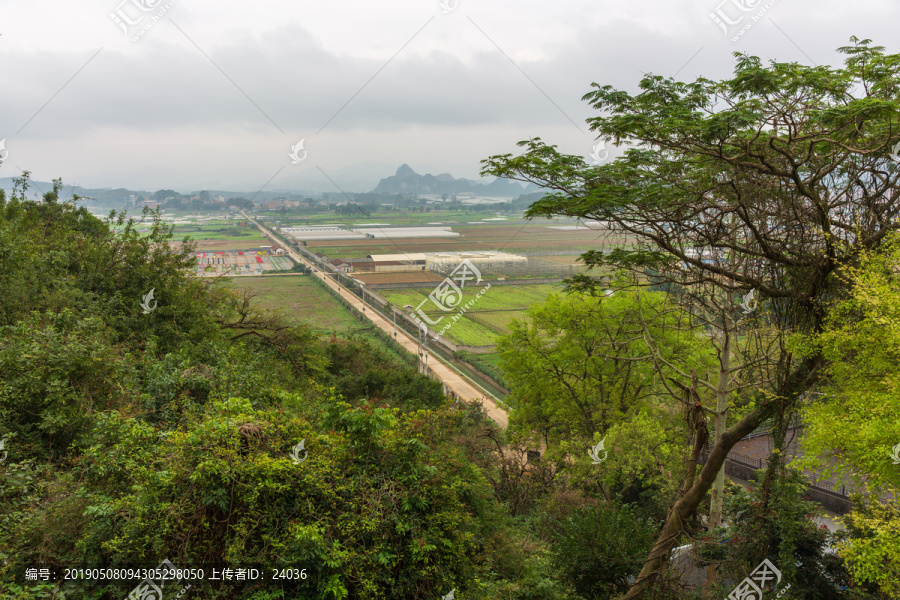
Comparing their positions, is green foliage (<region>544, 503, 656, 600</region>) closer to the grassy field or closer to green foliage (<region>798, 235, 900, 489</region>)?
green foliage (<region>798, 235, 900, 489</region>)

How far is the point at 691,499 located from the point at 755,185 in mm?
3861

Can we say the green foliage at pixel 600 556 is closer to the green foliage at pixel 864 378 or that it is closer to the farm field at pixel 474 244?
the green foliage at pixel 864 378

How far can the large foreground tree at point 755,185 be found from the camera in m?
5.34

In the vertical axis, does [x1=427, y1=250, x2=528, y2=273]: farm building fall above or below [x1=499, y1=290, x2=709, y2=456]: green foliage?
above

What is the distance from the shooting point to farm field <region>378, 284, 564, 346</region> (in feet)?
120

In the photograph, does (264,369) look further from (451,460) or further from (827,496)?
(827,496)

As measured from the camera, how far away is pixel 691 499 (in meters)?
6.34

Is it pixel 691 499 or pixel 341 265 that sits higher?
pixel 341 265

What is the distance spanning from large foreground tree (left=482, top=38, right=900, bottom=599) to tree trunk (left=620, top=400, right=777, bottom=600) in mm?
15

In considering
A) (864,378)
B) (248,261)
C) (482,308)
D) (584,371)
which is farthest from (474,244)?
(864,378)

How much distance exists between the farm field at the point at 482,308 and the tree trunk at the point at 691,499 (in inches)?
1078

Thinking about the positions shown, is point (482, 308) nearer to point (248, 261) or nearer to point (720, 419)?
point (248, 261)

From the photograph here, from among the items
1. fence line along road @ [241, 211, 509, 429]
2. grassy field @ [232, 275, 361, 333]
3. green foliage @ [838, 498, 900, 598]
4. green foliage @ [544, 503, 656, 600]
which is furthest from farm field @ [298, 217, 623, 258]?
green foliage @ [838, 498, 900, 598]

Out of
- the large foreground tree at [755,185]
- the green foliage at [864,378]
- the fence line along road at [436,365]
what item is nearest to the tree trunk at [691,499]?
the large foreground tree at [755,185]
